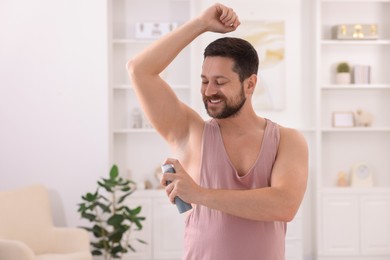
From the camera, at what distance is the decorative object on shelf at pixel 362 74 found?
6.22 meters

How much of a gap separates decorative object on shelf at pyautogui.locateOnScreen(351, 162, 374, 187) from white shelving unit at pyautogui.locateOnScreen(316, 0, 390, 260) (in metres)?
0.11

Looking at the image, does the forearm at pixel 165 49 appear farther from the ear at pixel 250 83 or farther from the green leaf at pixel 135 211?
the green leaf at pixel 135 211

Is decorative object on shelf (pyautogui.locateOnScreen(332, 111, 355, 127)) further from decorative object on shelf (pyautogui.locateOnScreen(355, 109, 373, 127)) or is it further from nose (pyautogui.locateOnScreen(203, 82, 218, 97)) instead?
nose (pyautogui.locateOnScreen(203, 82, 218, 97))

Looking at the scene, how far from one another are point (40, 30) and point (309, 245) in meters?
3.13

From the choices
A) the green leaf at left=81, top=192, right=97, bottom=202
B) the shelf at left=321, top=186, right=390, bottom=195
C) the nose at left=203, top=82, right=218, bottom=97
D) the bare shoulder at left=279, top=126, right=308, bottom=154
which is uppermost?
the nose at left=203, top=82, right=218, bottom=97

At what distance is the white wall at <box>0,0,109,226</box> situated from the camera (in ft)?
19.0

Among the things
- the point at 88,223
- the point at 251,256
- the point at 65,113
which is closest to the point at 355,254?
the point at 88,223

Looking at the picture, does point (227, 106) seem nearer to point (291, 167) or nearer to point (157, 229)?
point (291, 167)

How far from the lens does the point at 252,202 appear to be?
1.57 metres

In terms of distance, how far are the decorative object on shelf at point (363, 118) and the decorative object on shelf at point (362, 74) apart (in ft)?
0.94

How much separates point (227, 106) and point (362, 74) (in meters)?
4.83

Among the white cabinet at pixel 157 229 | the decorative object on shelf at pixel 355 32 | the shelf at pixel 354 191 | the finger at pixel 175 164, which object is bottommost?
the white cabinet at pixel 157 229

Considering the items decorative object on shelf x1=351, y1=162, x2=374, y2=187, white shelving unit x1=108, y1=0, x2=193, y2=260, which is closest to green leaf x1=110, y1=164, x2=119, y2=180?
white shelving unit x1=108, y1=0, x2=193, y2=260

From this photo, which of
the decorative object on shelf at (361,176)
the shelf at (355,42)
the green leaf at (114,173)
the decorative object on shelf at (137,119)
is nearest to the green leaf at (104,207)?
the green leaf at (114,173)
